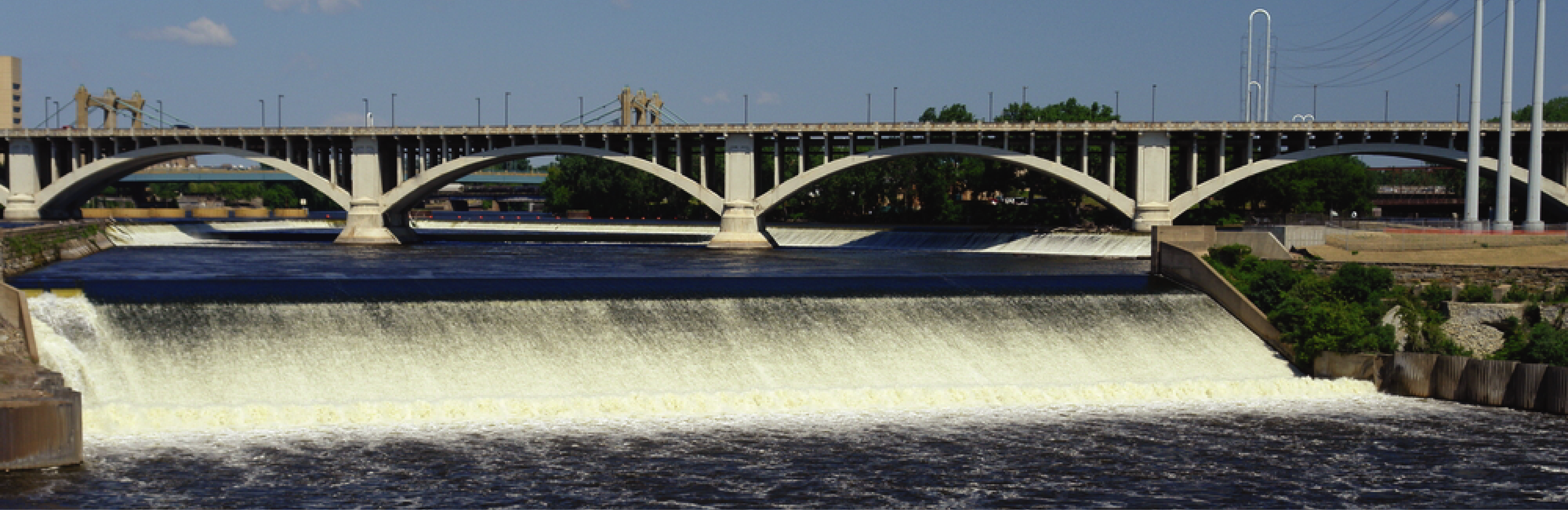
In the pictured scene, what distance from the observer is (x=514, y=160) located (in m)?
89.9

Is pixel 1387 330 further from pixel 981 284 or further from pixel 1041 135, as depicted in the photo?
pixel 1041 135

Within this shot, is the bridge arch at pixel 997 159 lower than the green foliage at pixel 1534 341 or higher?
higher

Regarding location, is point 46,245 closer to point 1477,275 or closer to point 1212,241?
point 1212,241

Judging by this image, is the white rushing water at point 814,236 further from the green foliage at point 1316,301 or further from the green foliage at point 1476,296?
the green foliage at point 1476,296

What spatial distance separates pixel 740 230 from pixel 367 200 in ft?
82.2

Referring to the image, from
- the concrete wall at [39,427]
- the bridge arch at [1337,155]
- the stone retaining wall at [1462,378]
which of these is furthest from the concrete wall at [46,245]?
the bridge arch at [1337,155]

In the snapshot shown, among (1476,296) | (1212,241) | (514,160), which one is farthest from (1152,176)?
(1476,296)

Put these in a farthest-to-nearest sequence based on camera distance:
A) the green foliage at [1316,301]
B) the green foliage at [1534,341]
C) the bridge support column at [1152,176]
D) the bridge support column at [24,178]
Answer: the bridge support column at [24,178] < the bridge support column at [1152,176] < the green foliage at [1316,301] < the green foliage at [1534,341]

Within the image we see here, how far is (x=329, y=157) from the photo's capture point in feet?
303

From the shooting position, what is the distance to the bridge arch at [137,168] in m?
88.4

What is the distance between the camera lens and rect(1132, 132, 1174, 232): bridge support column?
7906 centimetres

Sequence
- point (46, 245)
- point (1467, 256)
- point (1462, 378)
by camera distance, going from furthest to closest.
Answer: point (46, 245), point (1467, 256), point (1462, 378)

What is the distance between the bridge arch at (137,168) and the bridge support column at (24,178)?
1.84 ft

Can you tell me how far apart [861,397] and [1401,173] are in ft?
597
